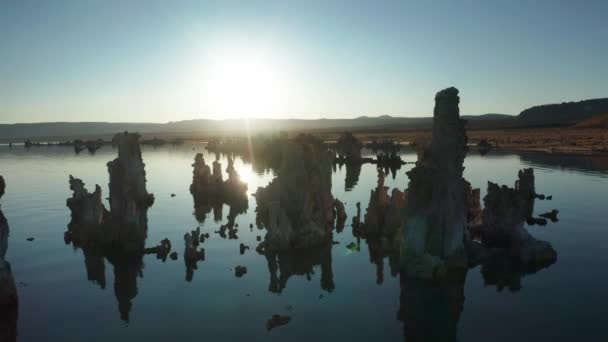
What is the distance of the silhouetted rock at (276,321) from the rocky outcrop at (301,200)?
10517mm

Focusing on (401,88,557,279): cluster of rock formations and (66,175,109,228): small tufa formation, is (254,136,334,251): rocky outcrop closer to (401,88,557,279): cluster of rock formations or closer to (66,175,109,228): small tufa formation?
(401,88,557,279): cluster of rock formations

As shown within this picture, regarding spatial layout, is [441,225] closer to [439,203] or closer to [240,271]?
[439,203]

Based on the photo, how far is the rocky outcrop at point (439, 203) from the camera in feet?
86.7

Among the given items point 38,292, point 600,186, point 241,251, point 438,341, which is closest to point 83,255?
point 38,292

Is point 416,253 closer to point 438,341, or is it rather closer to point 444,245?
point 444,245

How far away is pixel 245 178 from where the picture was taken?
3162 inches

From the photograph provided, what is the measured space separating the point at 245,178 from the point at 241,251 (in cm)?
4780

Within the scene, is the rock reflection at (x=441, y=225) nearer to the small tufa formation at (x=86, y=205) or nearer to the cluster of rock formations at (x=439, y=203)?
the cluster of rock formations at (x=439, y=203)

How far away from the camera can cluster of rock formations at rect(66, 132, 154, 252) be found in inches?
1293

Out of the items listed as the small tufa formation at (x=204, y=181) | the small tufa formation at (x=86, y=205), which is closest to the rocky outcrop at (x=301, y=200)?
the small tufa formation at (x=86, y=205)

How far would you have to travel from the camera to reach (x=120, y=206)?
107 feet

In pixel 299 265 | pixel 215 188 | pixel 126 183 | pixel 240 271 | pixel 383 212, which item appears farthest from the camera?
pixel 215 188

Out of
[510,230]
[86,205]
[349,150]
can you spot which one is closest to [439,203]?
[510,230]

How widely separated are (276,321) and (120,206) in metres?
17.5
